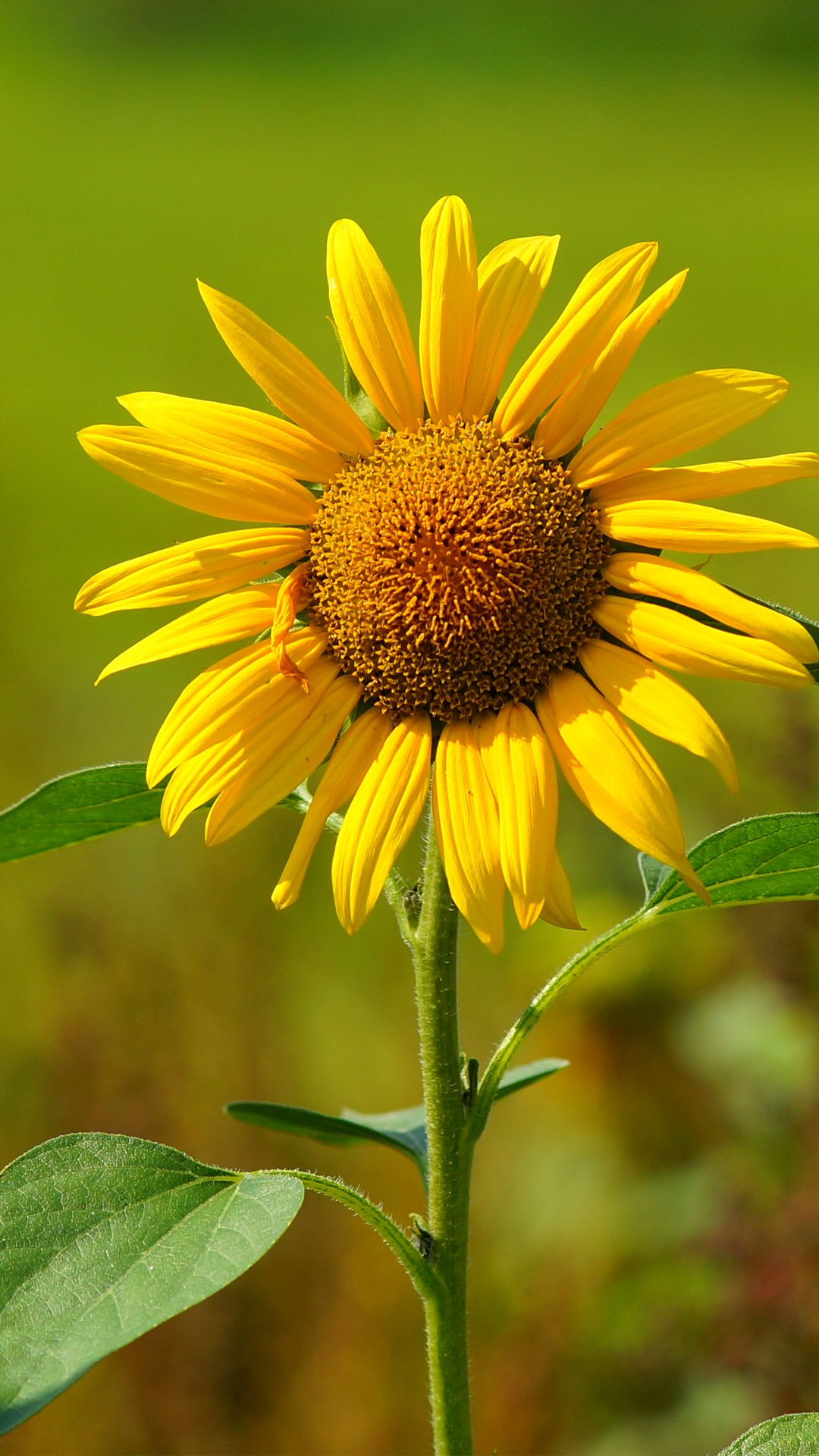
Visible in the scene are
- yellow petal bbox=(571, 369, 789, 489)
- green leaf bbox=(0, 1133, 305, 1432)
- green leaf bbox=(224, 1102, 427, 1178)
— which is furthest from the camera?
green leaf bbox=(224, 1102, 427, 1178)

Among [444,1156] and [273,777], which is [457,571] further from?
[444,1156]

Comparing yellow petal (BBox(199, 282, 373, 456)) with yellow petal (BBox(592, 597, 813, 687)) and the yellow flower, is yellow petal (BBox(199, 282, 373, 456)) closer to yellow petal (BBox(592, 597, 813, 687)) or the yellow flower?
the yellow flower

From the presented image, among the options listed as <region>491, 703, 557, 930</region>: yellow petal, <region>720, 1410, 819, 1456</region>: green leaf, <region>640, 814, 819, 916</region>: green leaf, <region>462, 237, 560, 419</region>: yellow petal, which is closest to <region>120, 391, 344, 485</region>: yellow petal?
<region>462, 237, 560, 419</region>: yellow petal

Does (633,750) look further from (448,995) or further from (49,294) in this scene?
(49,294)

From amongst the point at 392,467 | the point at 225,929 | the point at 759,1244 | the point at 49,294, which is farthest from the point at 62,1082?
the point at 49,294

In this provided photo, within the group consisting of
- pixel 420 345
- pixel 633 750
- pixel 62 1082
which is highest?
pixel 420 345

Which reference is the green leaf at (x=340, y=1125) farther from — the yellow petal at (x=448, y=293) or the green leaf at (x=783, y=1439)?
the yellow petal at (x=448, y=293)

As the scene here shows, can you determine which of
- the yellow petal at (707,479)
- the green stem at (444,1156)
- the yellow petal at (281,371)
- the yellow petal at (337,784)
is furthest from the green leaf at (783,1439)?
the yellow petal at (281,371)
